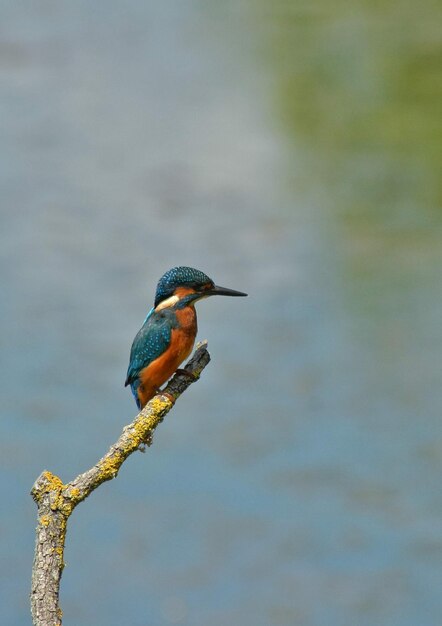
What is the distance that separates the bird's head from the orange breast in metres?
0.03

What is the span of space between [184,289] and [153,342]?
0.14m

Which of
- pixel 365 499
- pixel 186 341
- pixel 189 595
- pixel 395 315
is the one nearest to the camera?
pixel 186 341

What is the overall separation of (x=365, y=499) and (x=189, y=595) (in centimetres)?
97

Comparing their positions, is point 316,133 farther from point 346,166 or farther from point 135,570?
point 135,570

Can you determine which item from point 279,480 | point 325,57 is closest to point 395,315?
point 279,480

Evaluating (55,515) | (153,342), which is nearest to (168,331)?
(153,342)

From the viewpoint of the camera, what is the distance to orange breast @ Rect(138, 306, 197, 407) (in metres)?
3.14

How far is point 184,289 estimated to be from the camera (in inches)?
125

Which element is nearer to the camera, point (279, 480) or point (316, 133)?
point (279, 480)

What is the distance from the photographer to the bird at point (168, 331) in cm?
314

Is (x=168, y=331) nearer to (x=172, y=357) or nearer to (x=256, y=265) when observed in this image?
(x=172, y=357)

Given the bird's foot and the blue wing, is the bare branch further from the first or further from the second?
the blue wing

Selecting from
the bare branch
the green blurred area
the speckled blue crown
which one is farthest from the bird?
the green blurred area

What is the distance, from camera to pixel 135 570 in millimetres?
5512
